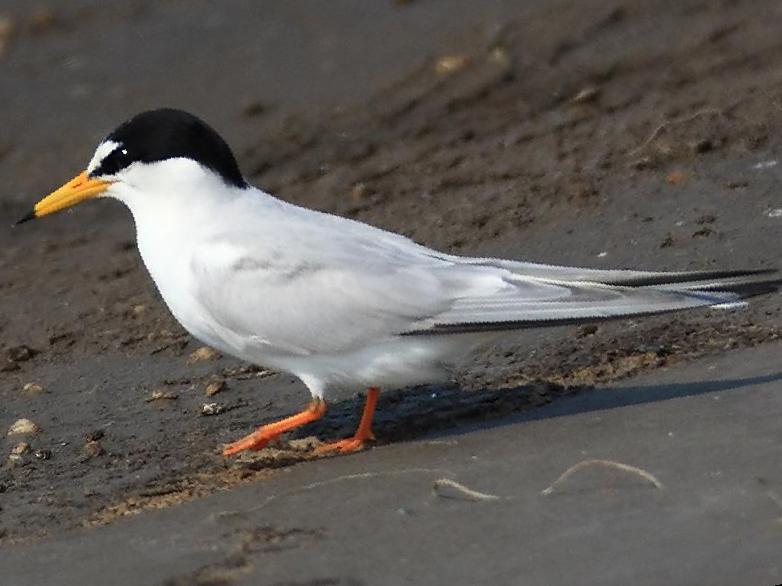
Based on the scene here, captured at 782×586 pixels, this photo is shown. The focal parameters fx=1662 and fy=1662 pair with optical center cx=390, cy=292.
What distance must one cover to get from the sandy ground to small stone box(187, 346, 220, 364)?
Result: 0.04 m

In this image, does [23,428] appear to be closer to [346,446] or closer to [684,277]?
[346,446]

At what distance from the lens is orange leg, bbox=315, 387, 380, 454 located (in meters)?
5.20

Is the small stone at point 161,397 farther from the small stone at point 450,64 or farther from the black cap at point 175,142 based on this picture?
the small stone at point 450,64

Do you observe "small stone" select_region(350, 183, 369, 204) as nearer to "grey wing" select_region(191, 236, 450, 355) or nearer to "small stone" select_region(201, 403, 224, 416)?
"small stone" select_region(201, 403, 224, 416)

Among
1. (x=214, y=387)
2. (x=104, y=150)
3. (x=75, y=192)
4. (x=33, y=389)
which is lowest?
(x=214, y=387)

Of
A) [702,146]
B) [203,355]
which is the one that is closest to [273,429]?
[203,355]

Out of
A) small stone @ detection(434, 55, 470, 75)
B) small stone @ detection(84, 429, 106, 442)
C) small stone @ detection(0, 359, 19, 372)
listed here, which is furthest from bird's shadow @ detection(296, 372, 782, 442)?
small stone @ detection(434, 55, 470, 75)

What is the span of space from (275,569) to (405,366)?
1433 mm

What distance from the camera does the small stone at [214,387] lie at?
591cm

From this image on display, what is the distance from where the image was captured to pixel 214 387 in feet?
19.4

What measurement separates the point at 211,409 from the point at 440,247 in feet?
6.23

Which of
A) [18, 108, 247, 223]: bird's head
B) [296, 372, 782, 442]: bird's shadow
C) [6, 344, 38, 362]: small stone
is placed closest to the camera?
[296, 372, 782, 442]: bird's shadow

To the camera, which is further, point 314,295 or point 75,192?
point 75,192

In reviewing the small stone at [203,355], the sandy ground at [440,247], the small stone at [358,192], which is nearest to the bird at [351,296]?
the sandy ground at [440,247]
